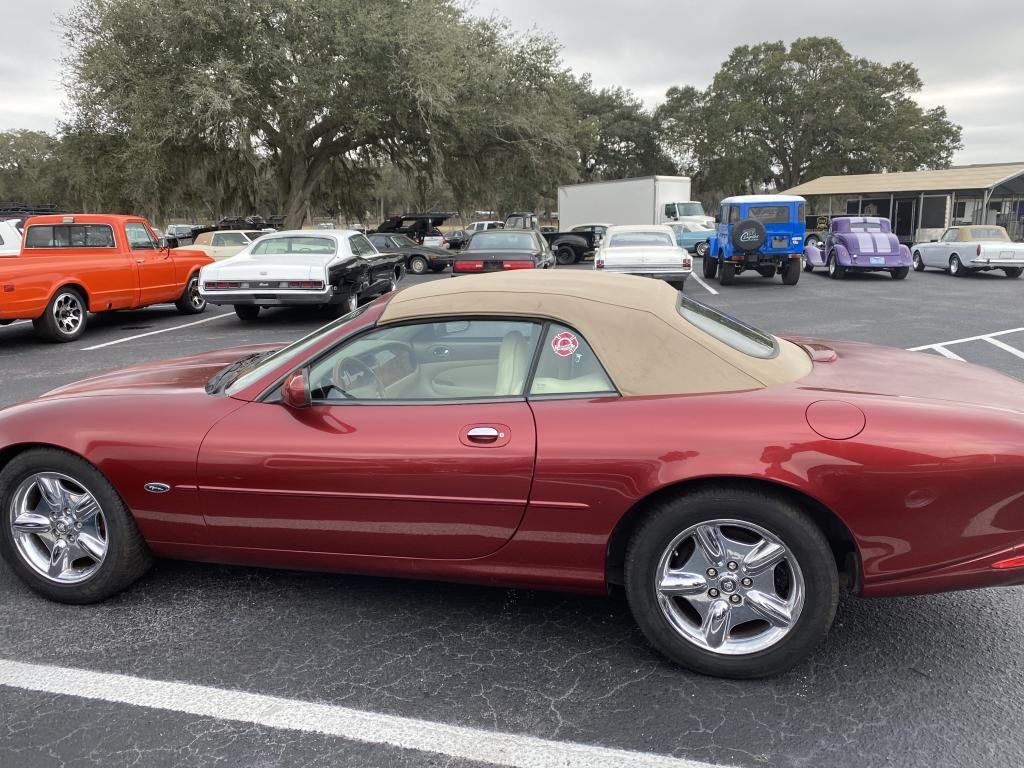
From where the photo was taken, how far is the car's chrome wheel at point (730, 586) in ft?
8.36

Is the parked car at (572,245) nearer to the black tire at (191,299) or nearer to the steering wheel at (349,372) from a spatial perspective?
the black tire at (191,299)

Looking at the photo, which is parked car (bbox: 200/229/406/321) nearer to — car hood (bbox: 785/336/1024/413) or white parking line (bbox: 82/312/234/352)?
white parking line (bbox: 82/312/234/352)

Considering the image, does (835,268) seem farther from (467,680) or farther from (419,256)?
(467,680)

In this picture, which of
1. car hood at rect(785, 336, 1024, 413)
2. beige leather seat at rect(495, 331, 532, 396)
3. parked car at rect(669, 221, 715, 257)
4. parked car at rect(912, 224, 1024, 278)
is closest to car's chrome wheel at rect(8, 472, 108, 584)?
beige leather seat at rect(495, 331, 532, 396)

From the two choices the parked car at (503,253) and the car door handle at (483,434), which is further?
the parked car at (503,253)

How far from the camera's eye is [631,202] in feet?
100

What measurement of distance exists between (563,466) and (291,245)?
425 inches

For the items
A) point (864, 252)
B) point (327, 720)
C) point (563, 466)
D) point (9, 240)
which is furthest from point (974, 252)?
point (327, 720)

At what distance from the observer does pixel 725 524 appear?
8.31 ft

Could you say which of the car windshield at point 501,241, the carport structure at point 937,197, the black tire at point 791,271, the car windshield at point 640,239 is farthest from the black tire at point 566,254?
the carport structure at point 937,197

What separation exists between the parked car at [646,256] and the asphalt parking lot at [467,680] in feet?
37.4

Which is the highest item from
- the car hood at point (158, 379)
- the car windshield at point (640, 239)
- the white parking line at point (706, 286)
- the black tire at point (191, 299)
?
the car windshield at point (640, 239)

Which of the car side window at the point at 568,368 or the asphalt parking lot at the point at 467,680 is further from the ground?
the car side window at the point at 568,368

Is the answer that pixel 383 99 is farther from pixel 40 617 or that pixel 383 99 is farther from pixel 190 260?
pixel 40 617
